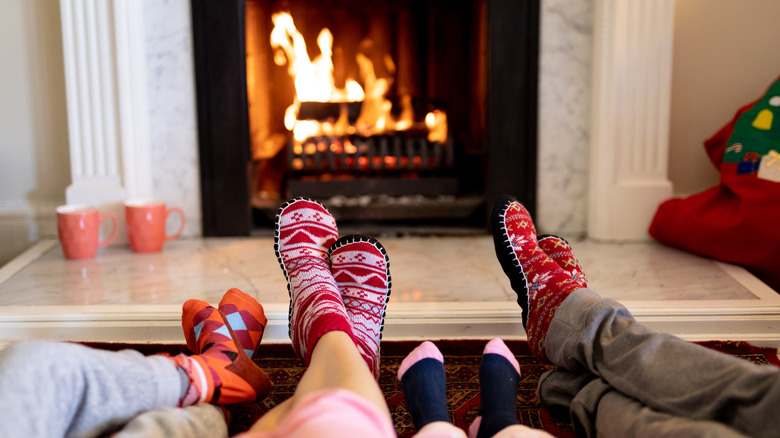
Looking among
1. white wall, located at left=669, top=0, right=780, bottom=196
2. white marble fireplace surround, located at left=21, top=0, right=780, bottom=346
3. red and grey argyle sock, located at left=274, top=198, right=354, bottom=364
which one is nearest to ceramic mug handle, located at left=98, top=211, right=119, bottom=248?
white marble fireplace surround, located at left=21, top=0, right=780, bottom=346

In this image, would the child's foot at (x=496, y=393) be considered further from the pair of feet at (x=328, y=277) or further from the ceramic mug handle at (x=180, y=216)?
the ceramic mug handle at (x=180, y=216)

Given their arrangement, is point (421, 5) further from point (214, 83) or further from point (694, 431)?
point (694, 431)

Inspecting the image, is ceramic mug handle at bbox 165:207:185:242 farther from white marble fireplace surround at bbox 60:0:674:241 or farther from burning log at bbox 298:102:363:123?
burning log at bbox 298:102:363:123

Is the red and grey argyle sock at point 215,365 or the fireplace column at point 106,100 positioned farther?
the fireplace column at point 106,100

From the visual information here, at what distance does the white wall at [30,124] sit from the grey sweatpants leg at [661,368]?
1590 millimetres

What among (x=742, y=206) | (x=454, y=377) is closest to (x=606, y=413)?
(x=454, y=377)

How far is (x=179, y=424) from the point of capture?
2.69ft

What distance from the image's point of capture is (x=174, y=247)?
1931 mm

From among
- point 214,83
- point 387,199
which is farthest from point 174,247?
point 387,199

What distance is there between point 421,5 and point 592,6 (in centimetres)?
54

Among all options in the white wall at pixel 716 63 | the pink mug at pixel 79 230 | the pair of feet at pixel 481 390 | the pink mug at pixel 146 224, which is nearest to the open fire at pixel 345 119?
the pink mug at pixel 146 224

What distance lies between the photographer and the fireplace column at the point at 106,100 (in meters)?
1.85

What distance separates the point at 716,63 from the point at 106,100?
169cm

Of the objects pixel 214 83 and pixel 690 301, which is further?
pixel 214 83
